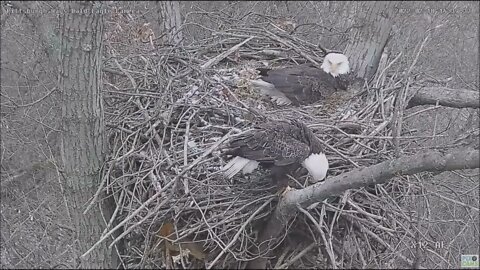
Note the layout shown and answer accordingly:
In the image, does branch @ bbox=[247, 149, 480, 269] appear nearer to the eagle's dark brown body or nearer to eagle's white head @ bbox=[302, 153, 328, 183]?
eagle's white head @ bbox=[302, 153, 328, 183]

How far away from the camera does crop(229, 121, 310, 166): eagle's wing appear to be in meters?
3.05

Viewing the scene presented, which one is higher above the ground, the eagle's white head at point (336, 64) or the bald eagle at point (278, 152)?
the eagle's white head at point (336, 64)

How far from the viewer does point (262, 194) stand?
3195 mm

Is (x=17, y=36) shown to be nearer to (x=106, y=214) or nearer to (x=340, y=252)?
(x=106, y=214)

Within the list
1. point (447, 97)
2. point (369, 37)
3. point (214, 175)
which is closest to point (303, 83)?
point (369, 37)

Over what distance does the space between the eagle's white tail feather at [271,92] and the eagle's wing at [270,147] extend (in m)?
1.01

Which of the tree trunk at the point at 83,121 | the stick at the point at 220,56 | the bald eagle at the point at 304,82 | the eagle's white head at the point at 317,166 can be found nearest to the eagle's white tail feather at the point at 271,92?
the bald eagle at the point at 304,82

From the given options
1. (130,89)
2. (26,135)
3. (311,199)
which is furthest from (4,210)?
(311,199)

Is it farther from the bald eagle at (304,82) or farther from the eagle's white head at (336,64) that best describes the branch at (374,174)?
the eagle's white head at (336,64)

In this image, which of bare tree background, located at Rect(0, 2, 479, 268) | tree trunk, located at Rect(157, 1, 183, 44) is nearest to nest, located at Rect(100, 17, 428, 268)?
bare tree background, located at Rect(0, 2, 479, 268)

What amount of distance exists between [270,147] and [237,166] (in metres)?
0.20

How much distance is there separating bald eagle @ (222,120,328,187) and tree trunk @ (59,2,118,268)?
70 centimetres

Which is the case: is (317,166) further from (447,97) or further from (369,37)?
(369,37)

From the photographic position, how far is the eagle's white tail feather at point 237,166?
3090mm
